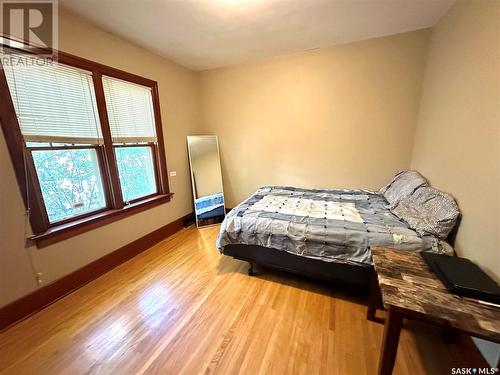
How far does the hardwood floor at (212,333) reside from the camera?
1.24 m

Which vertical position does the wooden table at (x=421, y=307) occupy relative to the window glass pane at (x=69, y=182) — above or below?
below

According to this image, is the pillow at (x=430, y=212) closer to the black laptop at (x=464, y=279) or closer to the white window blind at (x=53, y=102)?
the black laptop at (x=464, y=279)

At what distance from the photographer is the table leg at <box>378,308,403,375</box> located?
95 cm

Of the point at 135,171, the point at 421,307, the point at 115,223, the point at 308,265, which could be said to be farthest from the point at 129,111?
the point at 421,307

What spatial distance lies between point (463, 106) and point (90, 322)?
11.2 ft

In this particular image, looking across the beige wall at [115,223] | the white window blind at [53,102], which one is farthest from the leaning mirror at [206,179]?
the white window blind at [53,102]

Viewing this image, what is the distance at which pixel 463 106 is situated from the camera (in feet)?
5.26

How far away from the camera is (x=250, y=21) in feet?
6.63

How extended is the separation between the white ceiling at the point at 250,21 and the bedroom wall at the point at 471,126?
445mm

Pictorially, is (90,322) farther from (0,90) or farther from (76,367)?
(0,90)

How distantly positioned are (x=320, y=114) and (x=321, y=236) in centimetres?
197

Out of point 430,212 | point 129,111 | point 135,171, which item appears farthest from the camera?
point 135,171

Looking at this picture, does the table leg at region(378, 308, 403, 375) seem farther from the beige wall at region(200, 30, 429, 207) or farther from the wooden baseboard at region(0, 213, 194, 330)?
the wooden baseboard at region(0, 213, 194, 330)

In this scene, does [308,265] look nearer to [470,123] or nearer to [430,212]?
[430,212]
